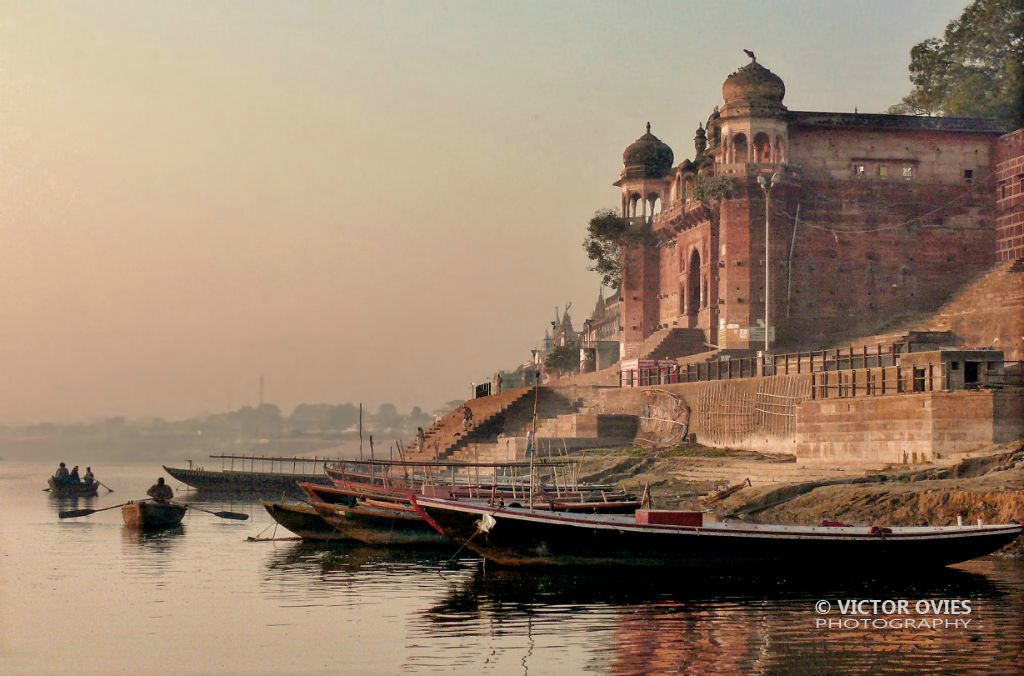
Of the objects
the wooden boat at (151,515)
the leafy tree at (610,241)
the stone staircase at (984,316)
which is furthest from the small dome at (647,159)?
the wooden boat at (151,515)

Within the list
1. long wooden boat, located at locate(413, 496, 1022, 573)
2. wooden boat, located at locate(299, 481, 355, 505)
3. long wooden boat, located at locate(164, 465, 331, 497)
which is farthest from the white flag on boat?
long wooden boat, located at locate(164, 465, 331, 497)

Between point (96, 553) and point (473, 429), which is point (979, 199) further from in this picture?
point (96, 553)

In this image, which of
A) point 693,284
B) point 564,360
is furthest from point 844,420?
point 564,360

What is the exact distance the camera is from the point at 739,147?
209 feet

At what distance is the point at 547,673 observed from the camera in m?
18.8

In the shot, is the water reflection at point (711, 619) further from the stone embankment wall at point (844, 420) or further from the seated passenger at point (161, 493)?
the seated passenger at point (161, 493)

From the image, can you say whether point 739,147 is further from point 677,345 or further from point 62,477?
point 62,477

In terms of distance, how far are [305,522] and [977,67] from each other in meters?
49.3

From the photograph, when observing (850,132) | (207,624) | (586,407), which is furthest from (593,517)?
(850,132)

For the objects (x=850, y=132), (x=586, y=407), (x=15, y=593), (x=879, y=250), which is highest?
(x=850, y=132)

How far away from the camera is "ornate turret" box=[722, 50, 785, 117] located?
62531 mm

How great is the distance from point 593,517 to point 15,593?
11617 millimetres

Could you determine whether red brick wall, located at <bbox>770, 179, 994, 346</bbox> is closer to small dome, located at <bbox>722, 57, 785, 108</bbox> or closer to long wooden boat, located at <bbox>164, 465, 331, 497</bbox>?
small dome, located at <bbox>722, 57, 785, 108</bbox>

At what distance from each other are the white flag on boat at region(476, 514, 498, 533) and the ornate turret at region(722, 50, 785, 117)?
38.2 meters
